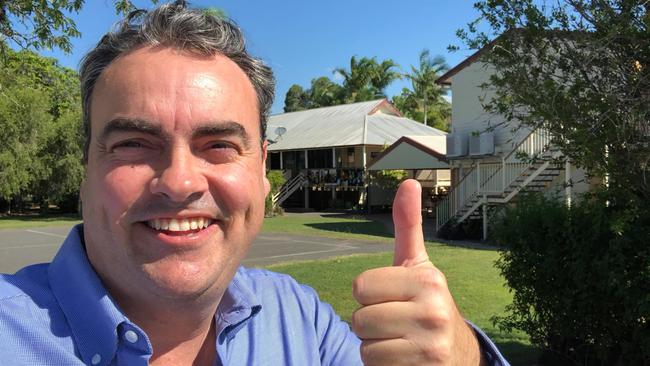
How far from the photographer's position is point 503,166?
18375 mm

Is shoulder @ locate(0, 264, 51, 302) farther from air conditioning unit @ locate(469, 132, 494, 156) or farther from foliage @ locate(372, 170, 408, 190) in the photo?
foliage @ locate(372, 170, 408, 190)

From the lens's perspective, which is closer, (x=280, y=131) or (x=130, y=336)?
(x=130, y=336)

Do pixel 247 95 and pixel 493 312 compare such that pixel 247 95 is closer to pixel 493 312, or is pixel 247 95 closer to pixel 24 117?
pixel 493 312

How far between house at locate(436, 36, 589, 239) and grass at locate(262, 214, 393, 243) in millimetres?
2825

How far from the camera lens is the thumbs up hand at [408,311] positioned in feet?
4.74

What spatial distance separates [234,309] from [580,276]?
177 inches

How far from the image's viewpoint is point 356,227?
2369cm

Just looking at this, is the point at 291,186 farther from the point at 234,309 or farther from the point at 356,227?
the point at 234,309

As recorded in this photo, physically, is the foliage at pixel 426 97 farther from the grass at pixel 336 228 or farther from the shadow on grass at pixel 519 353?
the shadow on grass at pixel 519 353

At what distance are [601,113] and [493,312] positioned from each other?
389 centimetres

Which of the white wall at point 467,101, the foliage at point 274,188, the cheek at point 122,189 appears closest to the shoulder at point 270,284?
the cheek at point 122,189

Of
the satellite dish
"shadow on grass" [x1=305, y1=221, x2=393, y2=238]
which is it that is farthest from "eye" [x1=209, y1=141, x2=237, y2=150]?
the satellite dish

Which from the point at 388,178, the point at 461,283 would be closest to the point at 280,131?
the point at 388,178

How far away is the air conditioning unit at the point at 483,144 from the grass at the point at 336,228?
435cm
